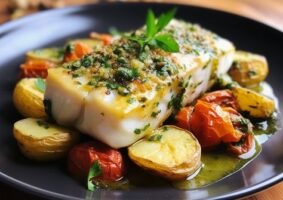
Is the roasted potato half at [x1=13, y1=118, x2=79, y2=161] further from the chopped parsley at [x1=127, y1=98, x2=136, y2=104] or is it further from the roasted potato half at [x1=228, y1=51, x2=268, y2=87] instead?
the roasted potato half at [x1=228, y1=51, x2=268, y2=87]

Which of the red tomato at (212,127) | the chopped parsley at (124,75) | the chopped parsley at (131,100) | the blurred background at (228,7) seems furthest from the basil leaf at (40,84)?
the blurred background at (228,7)

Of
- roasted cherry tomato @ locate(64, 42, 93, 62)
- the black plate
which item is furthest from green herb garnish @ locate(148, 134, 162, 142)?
roasted cherry tomato @ locate(64, 42, 93, 62)

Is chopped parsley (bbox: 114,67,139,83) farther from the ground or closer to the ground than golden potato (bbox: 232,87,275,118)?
farther from the ground

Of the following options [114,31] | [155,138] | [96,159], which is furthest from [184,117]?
[114,31]

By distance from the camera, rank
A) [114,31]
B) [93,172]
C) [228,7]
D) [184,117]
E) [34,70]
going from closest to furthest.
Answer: [93,172] → [184,117] → [34,70] → [114,31] → [228,7]

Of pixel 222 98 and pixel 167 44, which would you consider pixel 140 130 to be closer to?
pixel 167 44
